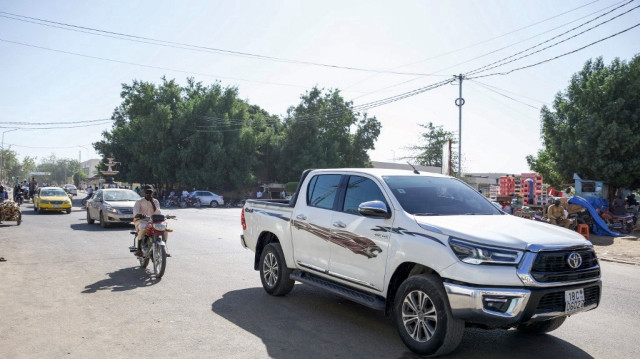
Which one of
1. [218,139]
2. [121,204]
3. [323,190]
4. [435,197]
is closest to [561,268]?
[435,197]

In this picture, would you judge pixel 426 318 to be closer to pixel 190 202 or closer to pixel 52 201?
pixel 52 201

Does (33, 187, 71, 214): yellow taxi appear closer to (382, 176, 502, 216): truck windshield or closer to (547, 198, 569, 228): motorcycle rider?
(547, 198, 569, 228): motorcycle rider

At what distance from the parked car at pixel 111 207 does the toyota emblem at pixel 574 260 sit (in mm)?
15776

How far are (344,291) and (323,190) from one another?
4.82 feet

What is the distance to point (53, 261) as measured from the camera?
10367mm

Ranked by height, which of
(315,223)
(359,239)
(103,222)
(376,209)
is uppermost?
(376,209)

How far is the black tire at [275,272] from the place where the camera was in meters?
6.99

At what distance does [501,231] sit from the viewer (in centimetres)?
461

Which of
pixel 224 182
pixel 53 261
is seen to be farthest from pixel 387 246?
pixel 224 182

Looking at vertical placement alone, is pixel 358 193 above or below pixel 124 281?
above

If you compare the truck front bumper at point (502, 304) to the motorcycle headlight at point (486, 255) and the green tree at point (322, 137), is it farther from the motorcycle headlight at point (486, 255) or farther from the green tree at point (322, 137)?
the green tree at point (322, 137)

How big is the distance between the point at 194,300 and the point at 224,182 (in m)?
45.2

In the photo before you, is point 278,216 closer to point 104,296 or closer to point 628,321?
point 104,296

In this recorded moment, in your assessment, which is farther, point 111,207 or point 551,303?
point 111,207
